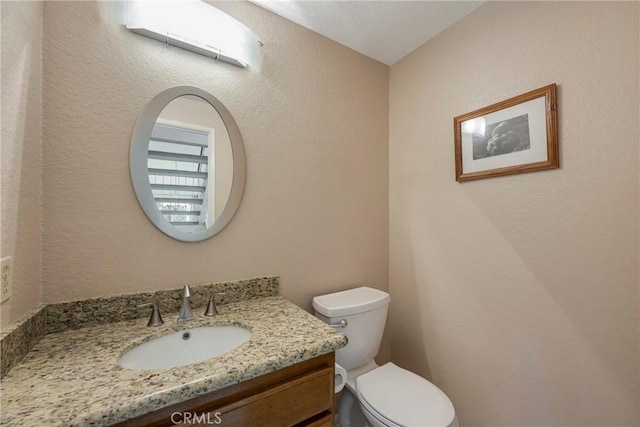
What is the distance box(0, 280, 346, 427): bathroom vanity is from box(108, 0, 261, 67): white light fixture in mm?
1107

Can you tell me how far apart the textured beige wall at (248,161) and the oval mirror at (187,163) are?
0.15ft

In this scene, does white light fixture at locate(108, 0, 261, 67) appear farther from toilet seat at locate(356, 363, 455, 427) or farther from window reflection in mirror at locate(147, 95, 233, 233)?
toilet seat at locate(356, 363, 455, 427)

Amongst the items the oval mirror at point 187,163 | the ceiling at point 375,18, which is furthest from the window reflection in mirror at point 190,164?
the ceiling at point 375,18

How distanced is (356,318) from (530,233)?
86 centimetres

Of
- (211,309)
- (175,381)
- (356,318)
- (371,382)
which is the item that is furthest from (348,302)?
(175,381)

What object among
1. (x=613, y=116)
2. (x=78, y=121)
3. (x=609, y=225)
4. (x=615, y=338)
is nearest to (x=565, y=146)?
(x=613, y=116)

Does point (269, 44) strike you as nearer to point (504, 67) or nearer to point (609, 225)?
point (504, 67)

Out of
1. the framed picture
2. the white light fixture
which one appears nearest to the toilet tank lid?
the framed picture

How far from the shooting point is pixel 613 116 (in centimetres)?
88

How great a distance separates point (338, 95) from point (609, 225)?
4.37 feet

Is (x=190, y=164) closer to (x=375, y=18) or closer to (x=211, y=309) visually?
(x=211, y=309)

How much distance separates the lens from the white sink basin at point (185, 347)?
822mm

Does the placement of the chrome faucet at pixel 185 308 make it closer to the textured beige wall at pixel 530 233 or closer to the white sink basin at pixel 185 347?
the white sink basin at pixel 185 347

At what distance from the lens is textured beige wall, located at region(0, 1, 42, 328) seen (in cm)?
66
